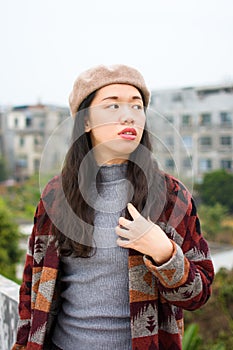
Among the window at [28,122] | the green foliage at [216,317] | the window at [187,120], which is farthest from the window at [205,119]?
the green foliage at [216,317]

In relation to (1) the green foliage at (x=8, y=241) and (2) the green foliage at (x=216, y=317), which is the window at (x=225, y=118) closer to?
(2) the green foliage at (x=216, y=317)

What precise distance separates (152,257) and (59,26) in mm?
6941

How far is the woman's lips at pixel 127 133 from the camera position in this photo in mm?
682

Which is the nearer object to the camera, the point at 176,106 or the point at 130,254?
the point at 130,254

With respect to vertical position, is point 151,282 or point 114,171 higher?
point 114,171

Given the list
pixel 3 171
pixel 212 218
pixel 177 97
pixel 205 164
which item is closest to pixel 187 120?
pixel 177 97

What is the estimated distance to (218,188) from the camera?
44.4ft

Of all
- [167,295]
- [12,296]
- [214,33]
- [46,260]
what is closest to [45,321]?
[46,260]

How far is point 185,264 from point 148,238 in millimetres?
61

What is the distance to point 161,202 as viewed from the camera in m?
0.69

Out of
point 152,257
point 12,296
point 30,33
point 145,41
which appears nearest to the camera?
point 152,257

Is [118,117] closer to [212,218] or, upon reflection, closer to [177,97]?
[177,97]

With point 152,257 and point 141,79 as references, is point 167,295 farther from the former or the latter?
point 141,79

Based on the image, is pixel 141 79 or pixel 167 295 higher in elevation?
pixel 141 79
